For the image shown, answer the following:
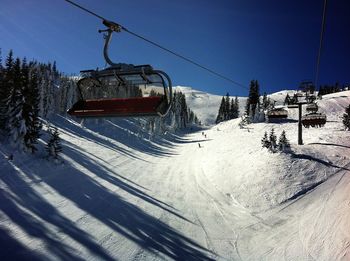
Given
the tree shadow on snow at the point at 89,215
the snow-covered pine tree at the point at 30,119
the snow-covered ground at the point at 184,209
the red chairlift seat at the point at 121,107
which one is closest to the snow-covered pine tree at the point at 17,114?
the snow-covered pine tree at the point at 30,119

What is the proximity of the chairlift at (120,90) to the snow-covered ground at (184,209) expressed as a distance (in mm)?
5715

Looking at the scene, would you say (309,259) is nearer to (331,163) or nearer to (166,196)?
(166,196)

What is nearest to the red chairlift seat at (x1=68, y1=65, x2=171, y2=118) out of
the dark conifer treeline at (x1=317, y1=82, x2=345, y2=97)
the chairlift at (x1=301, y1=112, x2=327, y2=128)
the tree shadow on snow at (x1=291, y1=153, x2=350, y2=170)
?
the tree shadow on snow at (x1=291, y1=153, x2=350, y2=170)

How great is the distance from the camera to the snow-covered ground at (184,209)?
12.4m

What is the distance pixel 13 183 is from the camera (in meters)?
19.7

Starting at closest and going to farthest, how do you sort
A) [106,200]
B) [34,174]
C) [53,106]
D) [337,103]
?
[106,200] → [34,174] → [53,106] → [337,103]

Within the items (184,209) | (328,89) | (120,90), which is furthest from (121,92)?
(328,89)

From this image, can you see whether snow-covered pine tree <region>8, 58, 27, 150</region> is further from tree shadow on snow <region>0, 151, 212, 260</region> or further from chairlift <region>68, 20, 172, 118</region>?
chairlift <region>68, 20, 172, 118</region>

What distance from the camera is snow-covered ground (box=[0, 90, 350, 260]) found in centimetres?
1236

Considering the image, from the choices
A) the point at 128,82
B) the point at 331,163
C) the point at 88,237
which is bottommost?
the point at 88,237

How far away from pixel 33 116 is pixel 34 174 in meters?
11.0

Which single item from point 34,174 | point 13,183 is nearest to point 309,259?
point 13,183

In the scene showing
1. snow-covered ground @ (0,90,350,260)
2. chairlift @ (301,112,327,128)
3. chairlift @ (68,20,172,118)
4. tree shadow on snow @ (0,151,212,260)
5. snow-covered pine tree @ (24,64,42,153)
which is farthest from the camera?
snow-covered pine tree @ (24,64,42,153)

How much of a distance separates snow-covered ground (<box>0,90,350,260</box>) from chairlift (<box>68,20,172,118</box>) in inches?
225
